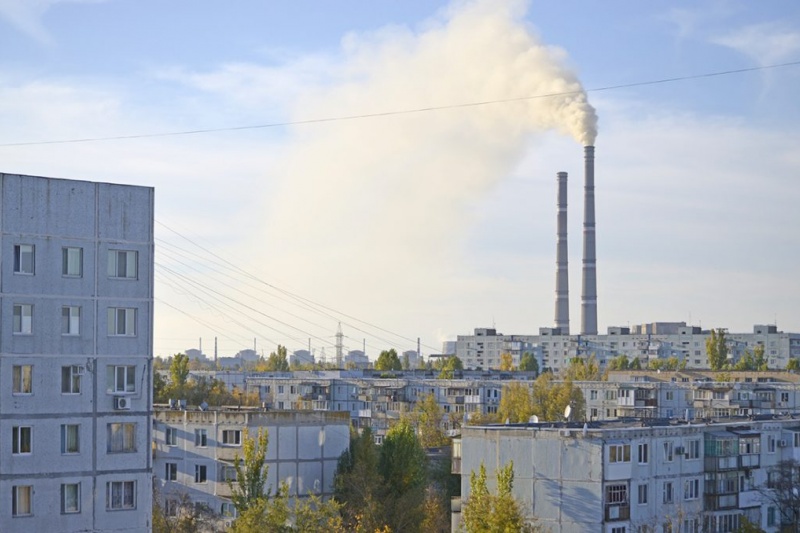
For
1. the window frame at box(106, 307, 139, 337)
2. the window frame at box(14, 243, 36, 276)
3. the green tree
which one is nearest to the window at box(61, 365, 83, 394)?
the window frame at box(106, 307, 139, 337)

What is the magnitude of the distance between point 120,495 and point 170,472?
1955 cm

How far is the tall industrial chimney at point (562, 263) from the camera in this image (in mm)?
164800

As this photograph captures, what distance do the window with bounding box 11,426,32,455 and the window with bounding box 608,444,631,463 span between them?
19667 mm

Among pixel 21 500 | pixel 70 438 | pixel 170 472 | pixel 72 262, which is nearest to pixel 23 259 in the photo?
pixel 72 262

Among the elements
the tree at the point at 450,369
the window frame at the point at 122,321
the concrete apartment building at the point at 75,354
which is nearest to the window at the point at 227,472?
the concrete apartment building at the point at 75,354

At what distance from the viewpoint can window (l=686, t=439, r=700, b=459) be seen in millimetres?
49906

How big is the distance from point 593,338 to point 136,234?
13306 cm

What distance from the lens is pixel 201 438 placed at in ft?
187

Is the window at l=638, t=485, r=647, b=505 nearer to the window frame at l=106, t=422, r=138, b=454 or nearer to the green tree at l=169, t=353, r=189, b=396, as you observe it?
the window frame at l=106, t=422, r=138, b=454

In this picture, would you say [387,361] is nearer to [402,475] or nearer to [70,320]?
[402,475]

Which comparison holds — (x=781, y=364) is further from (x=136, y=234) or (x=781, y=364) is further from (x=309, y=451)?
(x=136, y=234)

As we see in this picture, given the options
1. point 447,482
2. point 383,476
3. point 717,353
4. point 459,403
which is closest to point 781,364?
point 717,353

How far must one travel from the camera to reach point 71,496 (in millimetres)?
37062

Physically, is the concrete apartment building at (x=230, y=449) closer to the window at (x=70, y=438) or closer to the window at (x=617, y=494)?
the window at (x=617, y=494)
